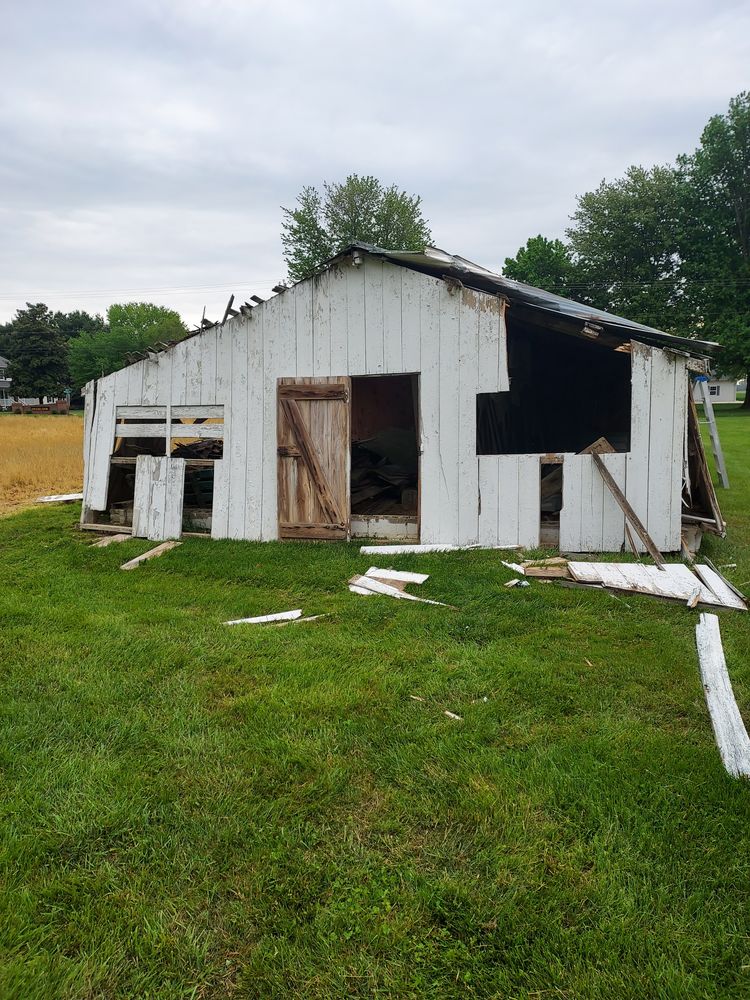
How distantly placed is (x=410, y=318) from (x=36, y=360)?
63430 millimetres

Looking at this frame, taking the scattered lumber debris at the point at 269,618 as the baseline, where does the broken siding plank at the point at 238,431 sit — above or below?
above

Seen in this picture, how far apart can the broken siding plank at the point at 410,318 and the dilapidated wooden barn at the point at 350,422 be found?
13mm

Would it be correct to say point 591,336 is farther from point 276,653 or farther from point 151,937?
point 151,937

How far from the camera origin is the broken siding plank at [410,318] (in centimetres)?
670

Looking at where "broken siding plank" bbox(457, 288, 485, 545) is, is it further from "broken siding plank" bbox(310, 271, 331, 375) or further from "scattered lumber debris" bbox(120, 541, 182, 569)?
"scattered lumber debris" bbox(120, 541, 182, 569)

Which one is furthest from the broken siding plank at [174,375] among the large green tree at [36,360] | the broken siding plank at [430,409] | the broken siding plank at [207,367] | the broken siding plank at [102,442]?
the large green tree at [36,360]

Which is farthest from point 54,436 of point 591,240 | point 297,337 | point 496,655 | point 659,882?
point 591,240

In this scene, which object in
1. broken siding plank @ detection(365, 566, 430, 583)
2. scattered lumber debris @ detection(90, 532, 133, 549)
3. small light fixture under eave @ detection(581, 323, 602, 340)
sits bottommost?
broken siding plank @ detection(365, 566, 430, 583)

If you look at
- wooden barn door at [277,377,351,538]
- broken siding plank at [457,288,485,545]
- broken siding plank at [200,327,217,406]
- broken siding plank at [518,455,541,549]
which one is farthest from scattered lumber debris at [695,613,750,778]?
broken siding plank at [200,327,217,406]

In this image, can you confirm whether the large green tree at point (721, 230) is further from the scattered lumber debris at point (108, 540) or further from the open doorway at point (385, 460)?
the scattered lumber debris at point (108, 540)

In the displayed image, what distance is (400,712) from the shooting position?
309 cm

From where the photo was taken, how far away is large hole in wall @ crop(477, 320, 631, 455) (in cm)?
911

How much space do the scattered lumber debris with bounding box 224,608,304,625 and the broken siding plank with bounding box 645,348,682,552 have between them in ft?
13.7

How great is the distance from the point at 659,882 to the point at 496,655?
1.88 metres
